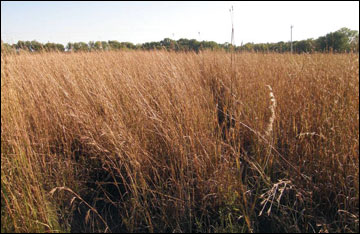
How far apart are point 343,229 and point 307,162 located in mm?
475

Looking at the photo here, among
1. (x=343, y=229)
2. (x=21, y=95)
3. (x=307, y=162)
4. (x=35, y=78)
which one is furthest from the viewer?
(x=35, y=78)

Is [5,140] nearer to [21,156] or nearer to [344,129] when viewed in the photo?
[21,156]

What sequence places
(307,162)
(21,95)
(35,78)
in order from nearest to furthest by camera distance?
(307,162)
(21,95)
(35,78)

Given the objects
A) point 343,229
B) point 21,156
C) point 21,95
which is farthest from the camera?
point 21,95

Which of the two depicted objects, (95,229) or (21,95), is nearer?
(95,229)

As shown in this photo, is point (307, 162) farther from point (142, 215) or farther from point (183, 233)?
point (142, 215)

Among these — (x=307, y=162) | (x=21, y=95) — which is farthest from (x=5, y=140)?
(x=307, y=162)

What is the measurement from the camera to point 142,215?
1.45 metres

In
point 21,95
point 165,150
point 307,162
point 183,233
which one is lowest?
point 183,233

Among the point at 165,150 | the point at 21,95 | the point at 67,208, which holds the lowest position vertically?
the point at 67,208

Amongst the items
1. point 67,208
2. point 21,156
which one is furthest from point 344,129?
point 21,156

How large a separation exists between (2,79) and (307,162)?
213 centimetres

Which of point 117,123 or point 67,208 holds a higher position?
point 117,123

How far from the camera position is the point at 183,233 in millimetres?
1331
